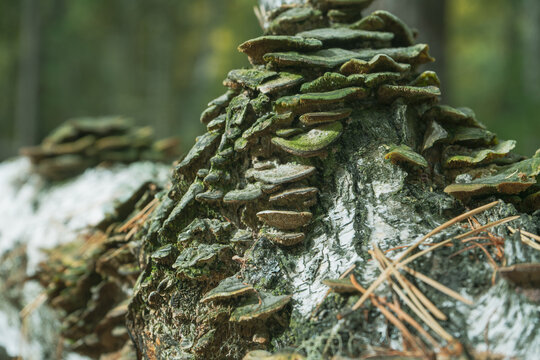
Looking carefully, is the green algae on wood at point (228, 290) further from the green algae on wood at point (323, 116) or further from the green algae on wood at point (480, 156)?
the green algae on wood at point (480, 156)

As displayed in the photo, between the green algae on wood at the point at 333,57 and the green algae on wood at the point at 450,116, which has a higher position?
the green algae on wood at the point at 333,57

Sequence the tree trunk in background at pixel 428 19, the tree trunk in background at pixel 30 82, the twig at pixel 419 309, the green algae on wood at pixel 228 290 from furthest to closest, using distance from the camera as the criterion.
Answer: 1. the tree trunk in background at pixel 30 82
2. the tree trunk in background at pixel 428 19
3. the green algae on wood at pixel 228 290
4. the twig at pixel 419 309

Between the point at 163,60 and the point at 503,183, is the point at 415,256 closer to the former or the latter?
the point at 503,183

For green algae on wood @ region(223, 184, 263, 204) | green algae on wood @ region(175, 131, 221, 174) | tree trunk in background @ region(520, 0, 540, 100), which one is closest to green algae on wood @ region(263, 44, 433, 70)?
green algae on wood @ region(175, 131, 221, 174)

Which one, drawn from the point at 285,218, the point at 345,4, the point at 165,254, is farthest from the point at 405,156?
the point at 165,254

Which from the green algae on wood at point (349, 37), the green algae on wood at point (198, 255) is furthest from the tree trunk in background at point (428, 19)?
the green algae on wood at point (198, 255)

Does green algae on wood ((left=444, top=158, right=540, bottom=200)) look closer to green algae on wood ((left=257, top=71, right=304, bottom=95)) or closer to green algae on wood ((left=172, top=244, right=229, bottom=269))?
green algae on wood ((left=257, top=71, right=304, bottom=95))
